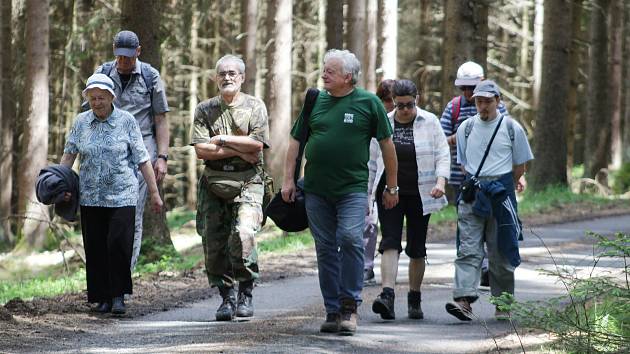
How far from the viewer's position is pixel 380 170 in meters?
10.1

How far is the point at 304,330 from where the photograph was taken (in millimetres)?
8578

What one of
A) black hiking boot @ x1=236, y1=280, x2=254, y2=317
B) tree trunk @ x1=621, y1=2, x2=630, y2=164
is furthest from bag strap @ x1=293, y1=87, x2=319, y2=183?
tree trunk @ x1=621, y1=2, x2=630, y2=164

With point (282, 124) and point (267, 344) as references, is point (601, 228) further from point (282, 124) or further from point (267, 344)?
point (267, 344)

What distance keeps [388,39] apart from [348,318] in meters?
16.8

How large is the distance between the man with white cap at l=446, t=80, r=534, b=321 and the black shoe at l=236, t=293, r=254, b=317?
1.81m

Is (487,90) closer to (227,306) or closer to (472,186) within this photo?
(472,186)

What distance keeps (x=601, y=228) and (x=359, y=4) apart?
8.69 m

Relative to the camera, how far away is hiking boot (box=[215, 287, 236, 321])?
9.20 meters

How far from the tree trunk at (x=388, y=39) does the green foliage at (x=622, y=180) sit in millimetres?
7923

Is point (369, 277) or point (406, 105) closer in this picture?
point (406, 105)

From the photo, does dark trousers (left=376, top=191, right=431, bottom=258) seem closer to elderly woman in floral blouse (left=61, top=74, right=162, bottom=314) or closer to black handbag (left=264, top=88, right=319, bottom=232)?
black handbag (left=264, top=88, right=319, bottom=232)

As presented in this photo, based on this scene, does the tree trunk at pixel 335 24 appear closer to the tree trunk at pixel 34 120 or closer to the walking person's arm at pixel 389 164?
the tree trunk at pixel 34 120

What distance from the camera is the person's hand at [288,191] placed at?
8.53 meters

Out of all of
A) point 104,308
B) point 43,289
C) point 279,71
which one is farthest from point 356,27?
point 104,308
